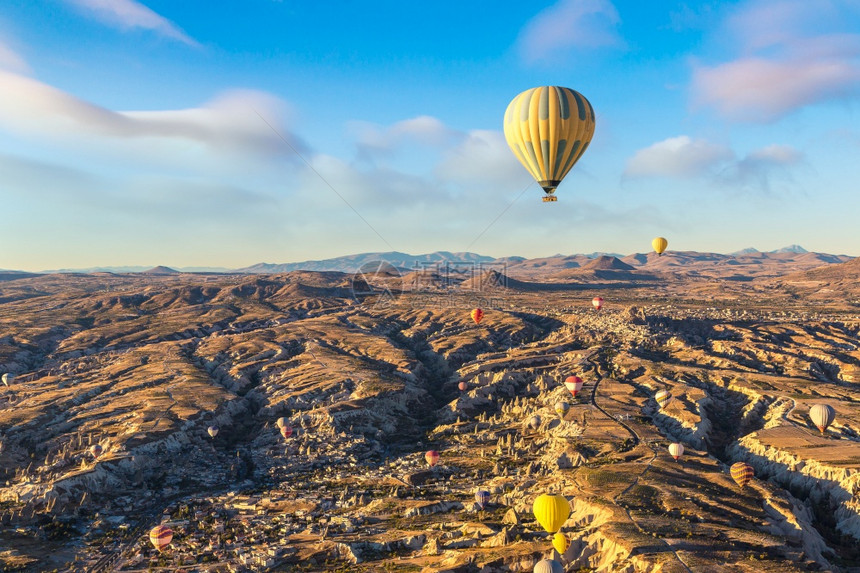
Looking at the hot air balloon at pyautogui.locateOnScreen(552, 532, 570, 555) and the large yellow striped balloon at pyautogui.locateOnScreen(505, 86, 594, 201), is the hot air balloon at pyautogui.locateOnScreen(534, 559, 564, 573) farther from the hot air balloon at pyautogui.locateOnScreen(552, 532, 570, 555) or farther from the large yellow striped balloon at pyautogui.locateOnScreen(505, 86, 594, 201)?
the large yellow striped balloon at pyautogui.locateOnScreen(505, 86, 594, 201)

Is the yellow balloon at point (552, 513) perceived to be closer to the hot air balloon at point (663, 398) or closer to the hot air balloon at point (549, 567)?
the hot air balloon at point (549, 567)

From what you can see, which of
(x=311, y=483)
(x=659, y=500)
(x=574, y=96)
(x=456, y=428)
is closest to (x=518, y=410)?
(x=456, y=428)

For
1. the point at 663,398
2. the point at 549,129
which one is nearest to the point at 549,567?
the point at 549,129

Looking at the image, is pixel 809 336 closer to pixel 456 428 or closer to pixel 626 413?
pixel 626 413

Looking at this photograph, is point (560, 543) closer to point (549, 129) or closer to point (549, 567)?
point (549, 567)

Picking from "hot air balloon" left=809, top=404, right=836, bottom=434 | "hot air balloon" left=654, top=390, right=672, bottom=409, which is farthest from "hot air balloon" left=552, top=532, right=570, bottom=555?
"hot air balloon" left=654, top=390, right=672, bottom=409

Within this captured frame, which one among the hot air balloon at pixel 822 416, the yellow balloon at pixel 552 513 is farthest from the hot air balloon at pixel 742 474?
the hot air balloon at pixel 822 416
